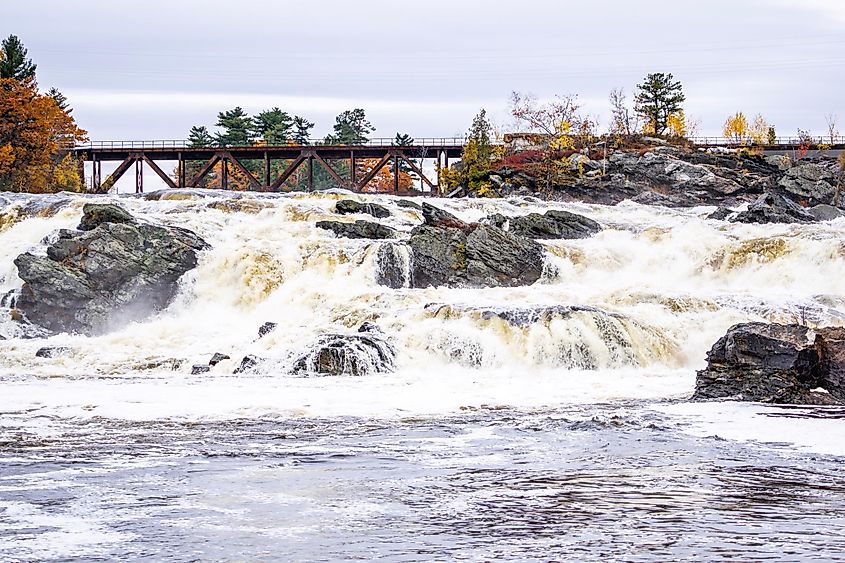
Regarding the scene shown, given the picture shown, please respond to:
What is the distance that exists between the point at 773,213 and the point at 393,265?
758 inches

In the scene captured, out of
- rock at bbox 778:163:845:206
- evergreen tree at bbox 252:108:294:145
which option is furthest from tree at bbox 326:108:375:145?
rock at bbox 778:163:845:206

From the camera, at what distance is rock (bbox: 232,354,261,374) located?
25281 mm

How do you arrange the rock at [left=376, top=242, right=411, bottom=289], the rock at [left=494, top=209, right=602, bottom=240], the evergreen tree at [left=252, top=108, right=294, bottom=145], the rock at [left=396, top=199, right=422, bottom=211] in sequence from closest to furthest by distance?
1. the rock at [left=376, top=242, right=411, bottom=289]
2. the rock at [left=494, top=209, right=602, bottom=240]
3. the rock at [left=396, top=199, right=422, bottom=211]
4. the evergreen tree at [left=252, top=108, right=294, bottom=145]

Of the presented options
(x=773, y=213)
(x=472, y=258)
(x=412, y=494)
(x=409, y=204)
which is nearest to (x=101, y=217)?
(x=472, y=258)

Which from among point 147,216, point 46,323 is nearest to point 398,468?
point 46,323

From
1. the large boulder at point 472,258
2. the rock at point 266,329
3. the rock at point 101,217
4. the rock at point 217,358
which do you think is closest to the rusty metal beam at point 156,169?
the rock at point 101,217

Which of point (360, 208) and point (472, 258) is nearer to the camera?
point (472, 258)

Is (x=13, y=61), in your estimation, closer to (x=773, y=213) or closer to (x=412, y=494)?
(x=773, y=213)

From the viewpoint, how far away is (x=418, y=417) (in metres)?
18.5

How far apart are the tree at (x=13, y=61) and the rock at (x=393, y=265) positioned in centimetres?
4529

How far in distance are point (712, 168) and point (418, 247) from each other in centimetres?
3809

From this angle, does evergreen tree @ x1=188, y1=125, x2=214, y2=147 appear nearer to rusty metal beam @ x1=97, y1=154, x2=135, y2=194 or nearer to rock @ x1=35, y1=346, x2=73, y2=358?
rusty metal beam @ x1=97, y1=154, x2=135, y2=194

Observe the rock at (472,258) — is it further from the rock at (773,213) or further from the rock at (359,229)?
the rock at (773,213)

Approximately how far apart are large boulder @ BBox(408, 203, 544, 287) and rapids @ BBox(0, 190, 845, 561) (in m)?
1.34
